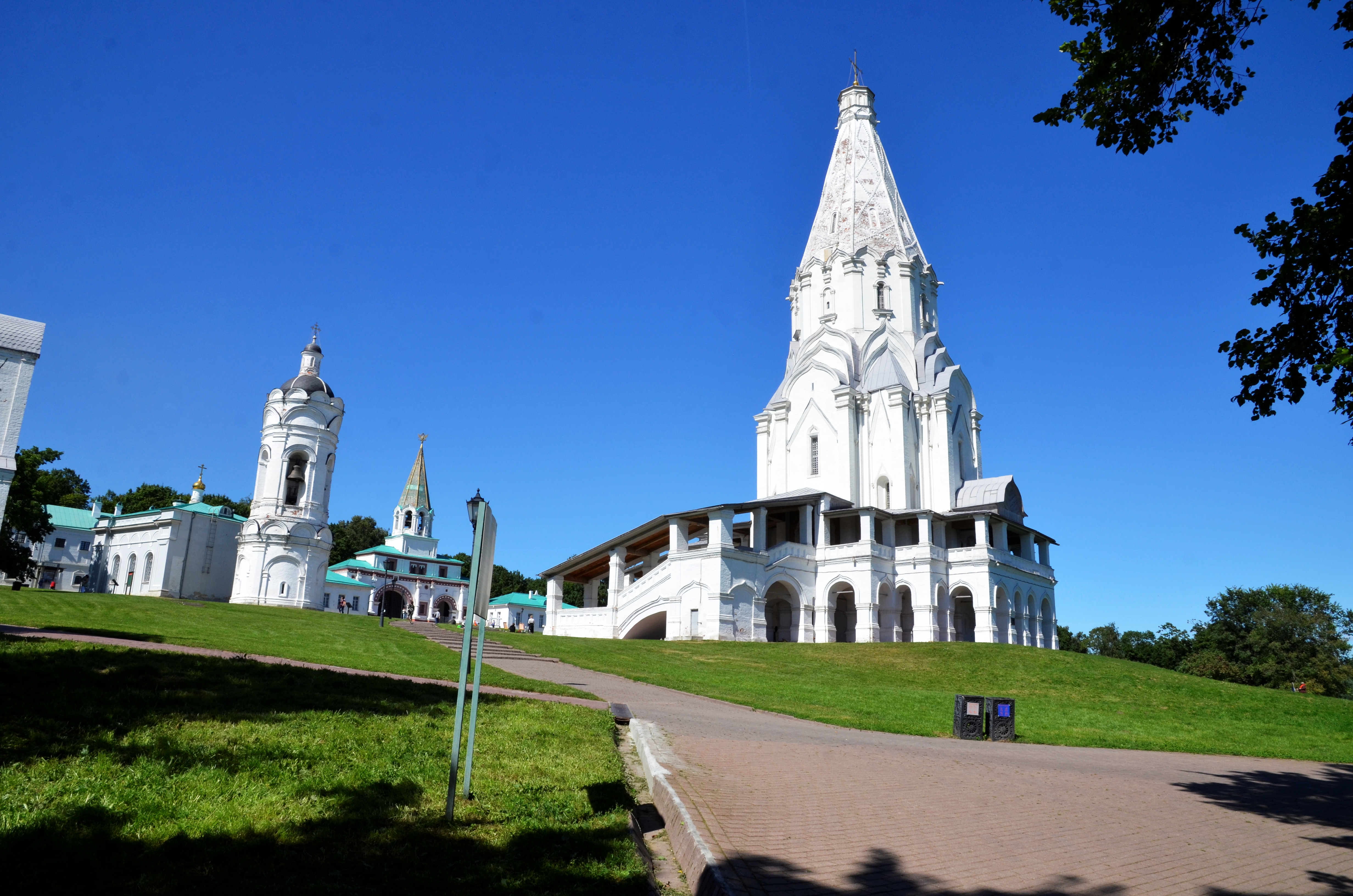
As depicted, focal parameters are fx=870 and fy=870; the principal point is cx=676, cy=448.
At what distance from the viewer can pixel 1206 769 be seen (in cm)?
1270

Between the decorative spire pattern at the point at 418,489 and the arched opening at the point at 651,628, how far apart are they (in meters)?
48.8

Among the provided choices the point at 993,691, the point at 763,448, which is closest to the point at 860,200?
the point at 763,448

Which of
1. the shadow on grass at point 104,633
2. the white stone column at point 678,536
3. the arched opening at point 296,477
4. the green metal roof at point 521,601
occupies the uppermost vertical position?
the arched opening at point 296,477

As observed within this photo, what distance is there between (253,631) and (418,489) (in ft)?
213

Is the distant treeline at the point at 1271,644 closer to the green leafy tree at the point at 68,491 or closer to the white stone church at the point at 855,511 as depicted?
the white stone church at the point at 855,511

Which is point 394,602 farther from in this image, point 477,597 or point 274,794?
point 477,597

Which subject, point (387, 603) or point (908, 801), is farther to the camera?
point (387, 603)

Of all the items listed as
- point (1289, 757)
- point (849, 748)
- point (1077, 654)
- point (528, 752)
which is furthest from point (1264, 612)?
point (528, 752)

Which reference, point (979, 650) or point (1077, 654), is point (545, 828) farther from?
point (1077, 654)

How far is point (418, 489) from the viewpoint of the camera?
88.6m

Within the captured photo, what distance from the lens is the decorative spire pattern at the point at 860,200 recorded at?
174 feet

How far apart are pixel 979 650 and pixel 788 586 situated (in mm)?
11169

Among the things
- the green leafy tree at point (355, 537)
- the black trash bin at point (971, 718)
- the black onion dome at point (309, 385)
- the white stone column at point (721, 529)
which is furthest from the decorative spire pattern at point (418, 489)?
the black trash bin at point (971, 718)

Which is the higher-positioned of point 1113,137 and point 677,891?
point 1113,137
